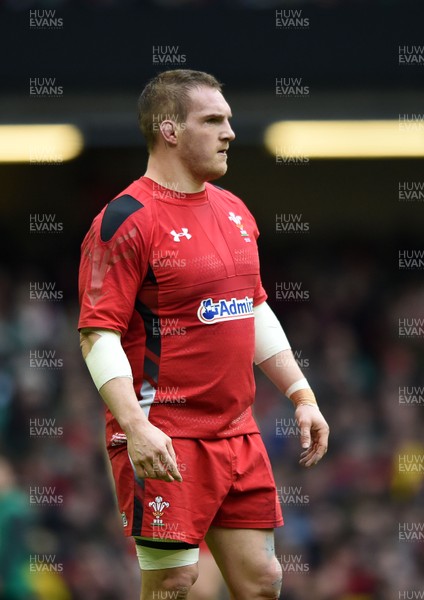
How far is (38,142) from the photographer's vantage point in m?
10.9

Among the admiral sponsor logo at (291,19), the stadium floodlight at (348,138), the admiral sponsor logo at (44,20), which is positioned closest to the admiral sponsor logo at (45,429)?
the stadium floodlight at (348,138)

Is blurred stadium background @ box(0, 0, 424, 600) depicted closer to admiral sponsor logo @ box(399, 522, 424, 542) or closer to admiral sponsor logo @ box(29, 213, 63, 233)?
admiral sponsor logo @ box(399, 522, 424, 542)

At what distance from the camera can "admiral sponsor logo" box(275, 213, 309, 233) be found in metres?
13.1

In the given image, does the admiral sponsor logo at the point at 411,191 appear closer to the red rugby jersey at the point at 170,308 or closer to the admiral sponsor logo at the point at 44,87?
the admiral sponsor logo at the point at 44,87

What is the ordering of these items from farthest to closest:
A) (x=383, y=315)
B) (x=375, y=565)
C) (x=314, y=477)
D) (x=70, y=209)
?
(x=70, y=209)
(x=383, y=315)
(x=314, y=477)
(x=375, y=565)

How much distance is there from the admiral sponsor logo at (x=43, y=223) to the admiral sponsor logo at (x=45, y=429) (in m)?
3.31

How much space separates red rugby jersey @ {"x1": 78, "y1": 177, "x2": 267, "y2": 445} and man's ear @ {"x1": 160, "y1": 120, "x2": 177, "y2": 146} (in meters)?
0.19

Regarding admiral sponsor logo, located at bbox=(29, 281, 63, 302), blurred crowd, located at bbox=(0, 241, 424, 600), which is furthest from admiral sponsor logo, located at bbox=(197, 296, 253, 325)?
admiral sponsor logo, located at bbox=(29, 281, 63, 302)

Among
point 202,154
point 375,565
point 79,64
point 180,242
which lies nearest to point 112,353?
point 180,242

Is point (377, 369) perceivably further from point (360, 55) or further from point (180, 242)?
point (180, 242)

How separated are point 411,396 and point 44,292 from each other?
11.7 ft

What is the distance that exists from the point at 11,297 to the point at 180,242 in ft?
23.2

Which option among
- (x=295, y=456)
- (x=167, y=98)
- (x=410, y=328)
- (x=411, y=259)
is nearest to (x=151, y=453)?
(x=167, y=98)

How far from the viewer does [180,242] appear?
4246 mm
